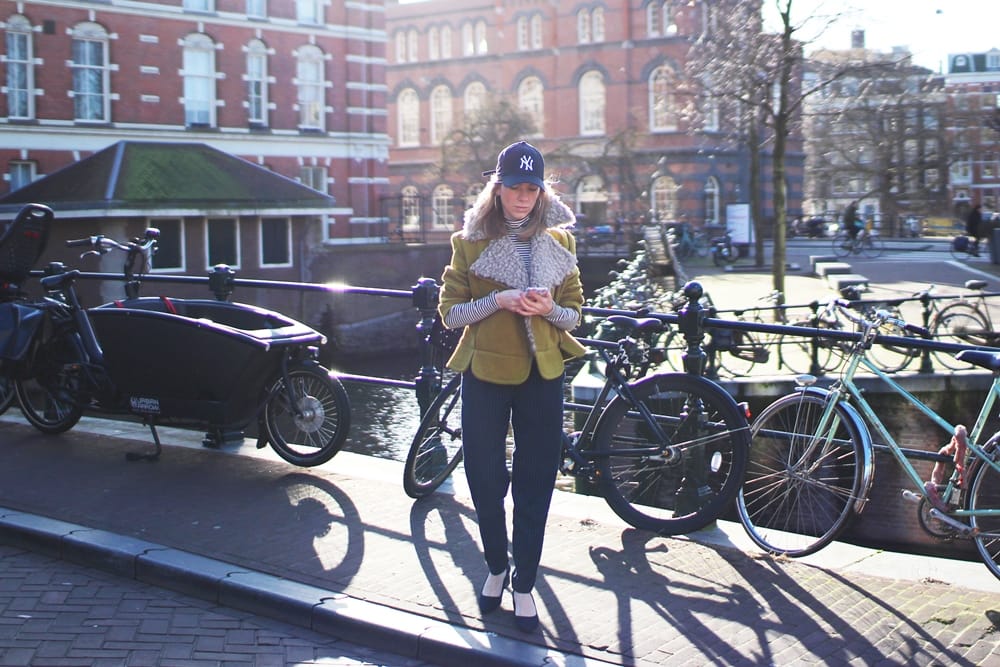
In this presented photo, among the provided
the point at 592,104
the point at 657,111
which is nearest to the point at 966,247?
the point at 657,111

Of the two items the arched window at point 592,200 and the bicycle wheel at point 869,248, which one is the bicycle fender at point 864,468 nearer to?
the bicycle wheel at point 869,248

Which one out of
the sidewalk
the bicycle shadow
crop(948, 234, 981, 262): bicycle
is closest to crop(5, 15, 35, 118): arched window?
crop(948, 234, 981, 262): bicycle

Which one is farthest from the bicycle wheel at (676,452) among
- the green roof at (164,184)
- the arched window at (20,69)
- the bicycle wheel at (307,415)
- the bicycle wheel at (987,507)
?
the arched window at (20,69)

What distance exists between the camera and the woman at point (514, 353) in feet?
13.9

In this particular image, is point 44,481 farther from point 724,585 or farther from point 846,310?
point 846,310

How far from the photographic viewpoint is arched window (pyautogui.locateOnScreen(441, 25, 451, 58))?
2448 inches

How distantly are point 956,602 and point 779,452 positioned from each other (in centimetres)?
111

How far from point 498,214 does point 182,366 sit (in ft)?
9.91

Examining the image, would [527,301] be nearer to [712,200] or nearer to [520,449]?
[520,449]

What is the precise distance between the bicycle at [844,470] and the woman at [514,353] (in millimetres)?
1271

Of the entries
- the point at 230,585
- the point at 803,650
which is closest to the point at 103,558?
the point at 230,585

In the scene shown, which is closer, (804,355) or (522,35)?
(804,355)

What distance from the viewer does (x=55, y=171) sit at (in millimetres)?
31906

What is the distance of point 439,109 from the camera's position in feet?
203
